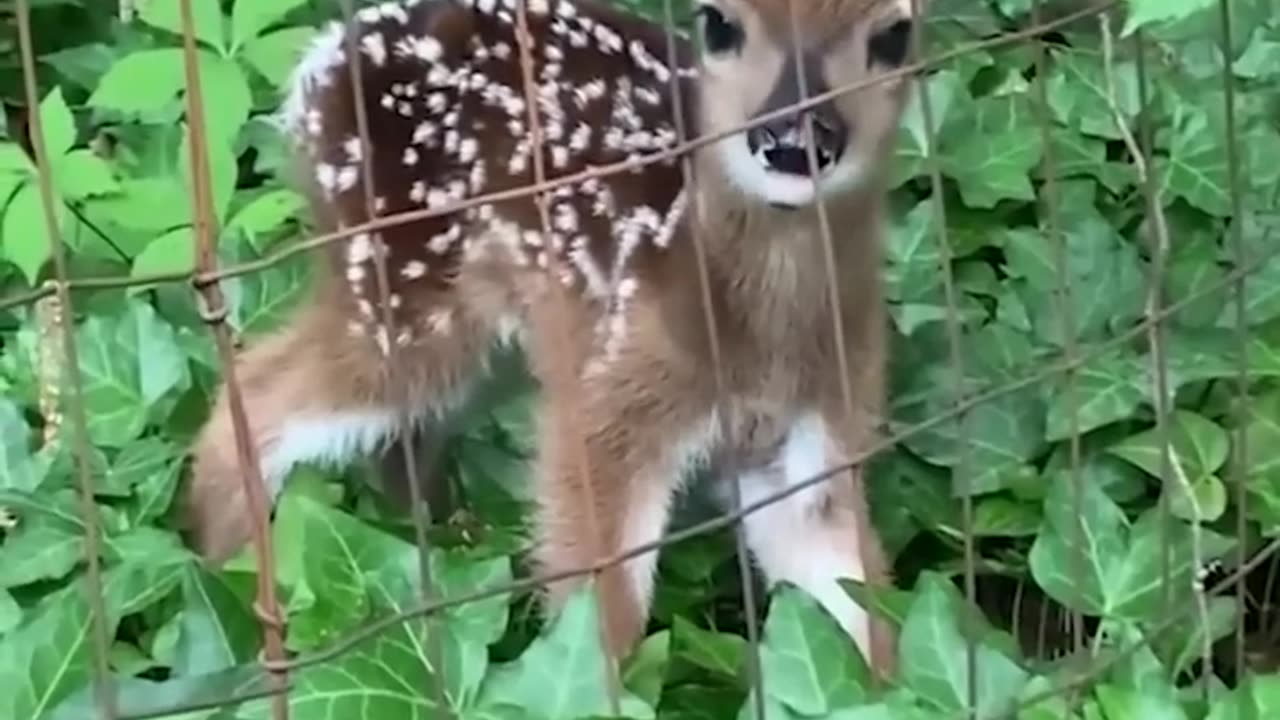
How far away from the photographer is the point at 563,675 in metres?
2.35

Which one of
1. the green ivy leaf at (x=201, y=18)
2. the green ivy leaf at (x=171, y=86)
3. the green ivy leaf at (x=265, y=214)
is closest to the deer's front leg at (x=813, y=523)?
the green ivy leaf at (x=265, y=214)

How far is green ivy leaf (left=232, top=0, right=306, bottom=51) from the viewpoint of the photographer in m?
3.29

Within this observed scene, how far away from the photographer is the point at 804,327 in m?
2.99

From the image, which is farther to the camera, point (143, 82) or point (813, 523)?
point (143, 82)

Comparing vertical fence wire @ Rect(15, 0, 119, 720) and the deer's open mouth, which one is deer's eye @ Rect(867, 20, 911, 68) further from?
vertical fence wire @ Rect(15, 0, 119, 720)

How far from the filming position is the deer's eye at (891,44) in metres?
2.74

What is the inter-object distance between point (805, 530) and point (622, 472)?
11.2 inches

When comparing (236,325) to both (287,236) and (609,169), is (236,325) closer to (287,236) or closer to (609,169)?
(287,236)

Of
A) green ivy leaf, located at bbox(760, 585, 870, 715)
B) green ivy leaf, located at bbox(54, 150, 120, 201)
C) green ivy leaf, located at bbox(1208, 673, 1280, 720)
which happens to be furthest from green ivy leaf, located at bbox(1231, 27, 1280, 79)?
green ivy leaf, located at bbox(54, 150, 120, 201)

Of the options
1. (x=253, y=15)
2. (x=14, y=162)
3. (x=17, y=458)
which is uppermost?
(x=253, y=15)

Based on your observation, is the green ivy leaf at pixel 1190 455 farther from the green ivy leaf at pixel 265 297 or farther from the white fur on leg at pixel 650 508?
the green ivy leaf at pixel 265 297

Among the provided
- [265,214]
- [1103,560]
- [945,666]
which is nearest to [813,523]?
[1103,560]

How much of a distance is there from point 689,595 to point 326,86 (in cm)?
83

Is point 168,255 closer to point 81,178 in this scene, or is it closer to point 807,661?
point 81,178
